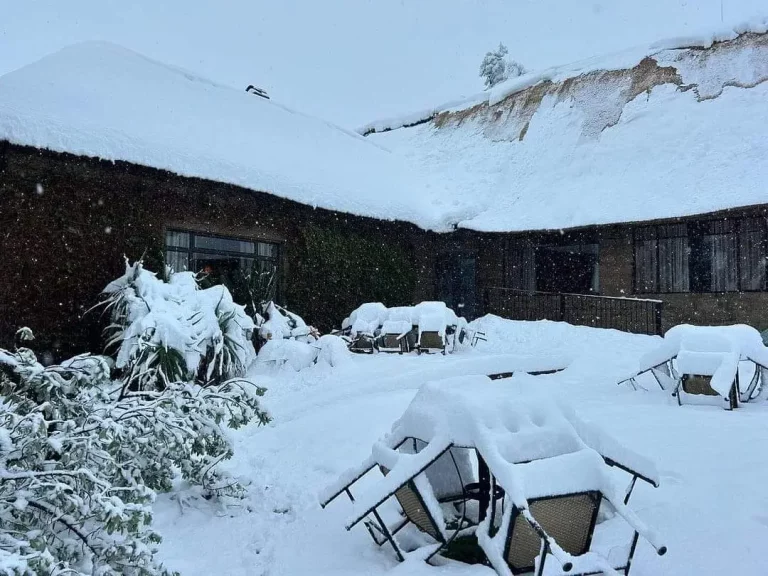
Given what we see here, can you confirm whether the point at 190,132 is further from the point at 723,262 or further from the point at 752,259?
the point at 752,259

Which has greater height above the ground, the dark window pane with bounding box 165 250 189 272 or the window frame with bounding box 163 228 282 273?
the window frame with bounding box 163 228 282 273

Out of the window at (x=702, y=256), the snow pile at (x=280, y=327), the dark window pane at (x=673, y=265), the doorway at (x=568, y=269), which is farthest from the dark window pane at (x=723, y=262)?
the snow pile at (x=280, y=327)

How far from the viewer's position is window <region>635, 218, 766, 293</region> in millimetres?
12789

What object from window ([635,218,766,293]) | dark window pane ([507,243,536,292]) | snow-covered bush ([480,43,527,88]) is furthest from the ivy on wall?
snow-covered bush ([480,43,527,88])

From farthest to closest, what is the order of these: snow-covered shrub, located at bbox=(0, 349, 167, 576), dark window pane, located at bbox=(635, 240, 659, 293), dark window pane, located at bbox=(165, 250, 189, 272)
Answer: dark window pane, located at bbox=(635, 240, 659, 293) < dark window pane, located at bbox=(165, 250, 189, 272) < snow-covered shrub, located at bbox=(0, 349, 167, 576)

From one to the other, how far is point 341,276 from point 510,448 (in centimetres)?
1016

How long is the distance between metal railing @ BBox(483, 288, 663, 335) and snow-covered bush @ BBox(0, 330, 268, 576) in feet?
36.4

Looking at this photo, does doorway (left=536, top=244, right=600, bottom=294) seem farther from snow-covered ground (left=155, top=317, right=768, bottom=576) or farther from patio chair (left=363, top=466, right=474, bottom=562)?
patio chair (left=363, top=466, right=474, bottom=562)

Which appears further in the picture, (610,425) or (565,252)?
(565,252)

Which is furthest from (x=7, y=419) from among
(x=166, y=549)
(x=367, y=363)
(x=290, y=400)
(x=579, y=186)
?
(x=579, y=186)

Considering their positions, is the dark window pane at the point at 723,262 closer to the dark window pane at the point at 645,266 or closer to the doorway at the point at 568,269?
the dark window pane at the point at 645,266

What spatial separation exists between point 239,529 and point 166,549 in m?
0.42

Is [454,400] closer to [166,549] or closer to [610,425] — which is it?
[166,549]

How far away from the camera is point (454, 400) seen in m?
2.78
